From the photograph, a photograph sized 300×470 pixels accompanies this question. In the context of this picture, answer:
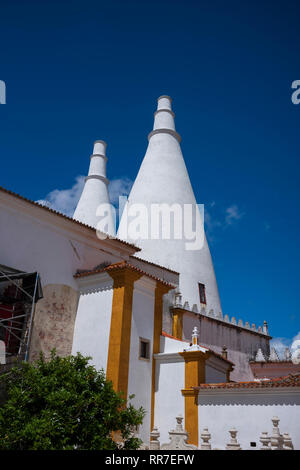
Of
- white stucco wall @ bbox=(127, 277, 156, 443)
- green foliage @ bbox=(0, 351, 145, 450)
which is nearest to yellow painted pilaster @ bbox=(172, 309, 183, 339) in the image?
white stucco wall @ bbox=(127, 277, 156, 443)

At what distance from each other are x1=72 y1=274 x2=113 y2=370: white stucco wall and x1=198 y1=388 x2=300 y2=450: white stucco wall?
3.59 m

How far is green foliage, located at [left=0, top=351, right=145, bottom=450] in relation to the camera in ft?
29.3

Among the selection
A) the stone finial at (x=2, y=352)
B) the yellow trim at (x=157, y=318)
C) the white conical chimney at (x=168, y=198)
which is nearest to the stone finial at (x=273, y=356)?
the white conical chimney at (x=168, y=198)

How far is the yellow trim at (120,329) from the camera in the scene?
13336mm

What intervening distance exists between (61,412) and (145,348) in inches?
232

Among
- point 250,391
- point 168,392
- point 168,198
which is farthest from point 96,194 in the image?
point 250,391

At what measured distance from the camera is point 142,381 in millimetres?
14234

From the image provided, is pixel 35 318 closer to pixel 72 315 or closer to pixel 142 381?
pixel 72 315

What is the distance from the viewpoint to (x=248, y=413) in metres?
11.9

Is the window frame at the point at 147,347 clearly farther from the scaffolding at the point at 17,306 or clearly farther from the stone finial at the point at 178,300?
the stone finial at the point at 178,300

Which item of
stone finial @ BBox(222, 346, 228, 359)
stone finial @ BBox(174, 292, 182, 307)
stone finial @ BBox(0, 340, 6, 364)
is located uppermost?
stone finial @ BBox(174, 292, 182, 307)

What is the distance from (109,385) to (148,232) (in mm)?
14338

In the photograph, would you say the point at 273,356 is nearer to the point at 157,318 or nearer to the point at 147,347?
the point at 157,318

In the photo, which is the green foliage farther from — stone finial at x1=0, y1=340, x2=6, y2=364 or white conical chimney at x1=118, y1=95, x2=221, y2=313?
white conical chimney at x1=118, y1=95, x2=221, y2=313
